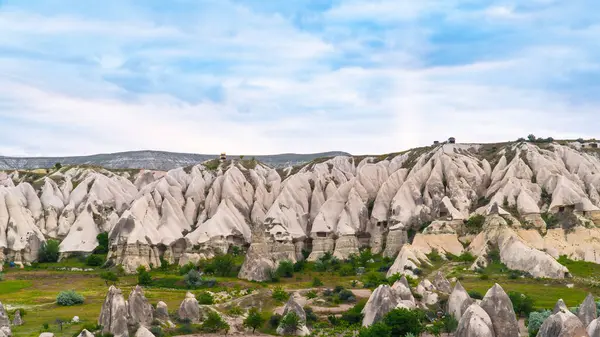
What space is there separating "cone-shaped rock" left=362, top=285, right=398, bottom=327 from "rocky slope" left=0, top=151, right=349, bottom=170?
11788 centimetres

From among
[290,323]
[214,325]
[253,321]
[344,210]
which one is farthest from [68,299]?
[344,210]

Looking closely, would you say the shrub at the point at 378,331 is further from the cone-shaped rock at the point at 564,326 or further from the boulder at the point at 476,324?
the cone-shaped rock at the point at 564,326

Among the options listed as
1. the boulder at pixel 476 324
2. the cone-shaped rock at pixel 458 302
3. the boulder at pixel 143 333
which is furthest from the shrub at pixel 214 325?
the boulder at pixel 476 324

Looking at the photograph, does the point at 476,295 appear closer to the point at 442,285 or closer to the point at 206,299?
the point at 442,285

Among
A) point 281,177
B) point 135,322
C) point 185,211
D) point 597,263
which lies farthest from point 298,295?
point 281,177

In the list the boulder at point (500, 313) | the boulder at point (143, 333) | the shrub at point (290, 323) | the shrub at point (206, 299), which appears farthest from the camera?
the shrub at point (206, 299)

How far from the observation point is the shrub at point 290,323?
4981 centimetres

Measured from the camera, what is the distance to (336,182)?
107875mm

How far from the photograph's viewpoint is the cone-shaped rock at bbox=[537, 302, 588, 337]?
33250mm

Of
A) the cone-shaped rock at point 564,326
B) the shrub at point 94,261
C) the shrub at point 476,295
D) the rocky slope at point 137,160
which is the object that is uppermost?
the rocky slope at point 137,160

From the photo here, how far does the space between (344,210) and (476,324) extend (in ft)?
184

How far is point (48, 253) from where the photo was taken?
300 ft

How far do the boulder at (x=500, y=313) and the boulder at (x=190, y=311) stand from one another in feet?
70.5

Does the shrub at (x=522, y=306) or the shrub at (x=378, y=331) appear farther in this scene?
the shrub at (x=522, y=306)
